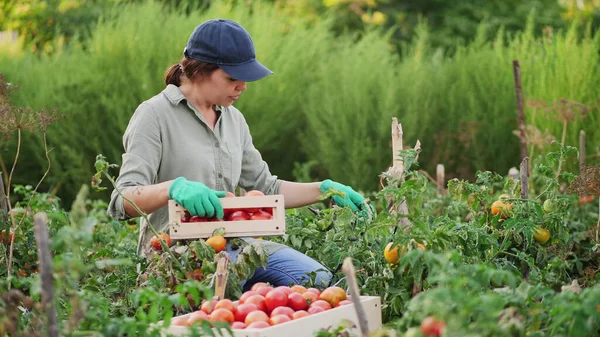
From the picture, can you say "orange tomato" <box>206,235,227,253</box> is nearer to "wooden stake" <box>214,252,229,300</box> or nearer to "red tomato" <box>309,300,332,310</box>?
"wooden stake" <box>214,252,229,300</box>

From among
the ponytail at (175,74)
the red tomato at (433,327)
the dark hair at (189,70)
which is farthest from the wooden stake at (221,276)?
the red tomato at (433,327)

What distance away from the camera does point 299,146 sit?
786 centimetres

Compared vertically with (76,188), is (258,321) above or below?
above

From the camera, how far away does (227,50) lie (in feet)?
11.6

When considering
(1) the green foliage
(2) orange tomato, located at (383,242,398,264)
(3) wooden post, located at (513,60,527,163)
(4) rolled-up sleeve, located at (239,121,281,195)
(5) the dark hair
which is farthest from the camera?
(1) the green foliage

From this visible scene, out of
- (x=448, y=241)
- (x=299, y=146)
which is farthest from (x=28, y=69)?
(x=448, y=241)

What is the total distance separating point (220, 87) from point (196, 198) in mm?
632

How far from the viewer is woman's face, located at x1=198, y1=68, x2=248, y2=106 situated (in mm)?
3594

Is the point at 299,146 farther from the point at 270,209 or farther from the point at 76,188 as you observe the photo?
the point at 270,209

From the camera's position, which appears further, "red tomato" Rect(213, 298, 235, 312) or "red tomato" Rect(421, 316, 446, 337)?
"red tomato" Rect(213, 298, 235, 312)

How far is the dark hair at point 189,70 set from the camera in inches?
141

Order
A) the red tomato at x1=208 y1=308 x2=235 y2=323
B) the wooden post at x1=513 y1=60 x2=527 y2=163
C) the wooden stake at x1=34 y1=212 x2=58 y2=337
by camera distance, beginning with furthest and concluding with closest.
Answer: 1. the wooden post at x1=513 y1=60 x2=527 y2=163
2. the red tomato at x1=208 y1=308 x2=235 y2=323
3. the wooden stake at x1=34 y1=212 x2=58 y2=337

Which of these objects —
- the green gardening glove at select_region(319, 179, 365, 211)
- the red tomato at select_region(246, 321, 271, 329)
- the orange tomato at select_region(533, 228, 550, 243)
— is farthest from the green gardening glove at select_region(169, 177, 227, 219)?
the orange tomato at select_region(533, 228, 550, 243)

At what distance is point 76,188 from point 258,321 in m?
4.72
